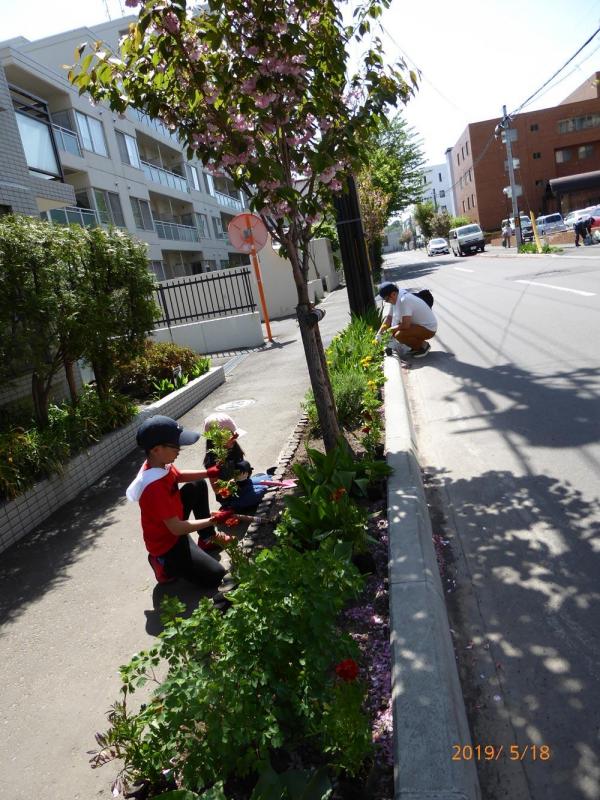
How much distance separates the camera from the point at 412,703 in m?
2.09

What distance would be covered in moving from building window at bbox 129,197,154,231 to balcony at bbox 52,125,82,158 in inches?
190

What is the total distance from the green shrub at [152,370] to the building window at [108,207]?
16047 mm

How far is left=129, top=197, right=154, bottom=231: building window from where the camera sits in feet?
90.9

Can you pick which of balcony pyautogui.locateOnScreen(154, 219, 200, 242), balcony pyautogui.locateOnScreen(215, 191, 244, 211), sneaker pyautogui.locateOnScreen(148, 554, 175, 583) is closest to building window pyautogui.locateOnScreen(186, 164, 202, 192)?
balcony pyautogui.locateOnScreen(215, 191, 244, 211)

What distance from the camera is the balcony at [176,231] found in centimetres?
3056

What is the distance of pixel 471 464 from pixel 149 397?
611 centimetres

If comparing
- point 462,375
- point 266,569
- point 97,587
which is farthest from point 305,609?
point 462,375

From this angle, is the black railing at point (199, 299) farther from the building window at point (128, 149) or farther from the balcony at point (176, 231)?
the balcony at point (176, 231)

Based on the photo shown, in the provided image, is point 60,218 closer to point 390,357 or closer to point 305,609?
point 390,357

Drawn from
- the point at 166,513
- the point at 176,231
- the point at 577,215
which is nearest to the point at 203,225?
the point at 176,231

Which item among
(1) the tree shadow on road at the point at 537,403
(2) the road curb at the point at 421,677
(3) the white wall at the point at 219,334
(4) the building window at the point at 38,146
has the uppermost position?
(4) the building window at the point at 38,146

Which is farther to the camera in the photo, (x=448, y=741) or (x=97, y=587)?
(x=97, y=587)

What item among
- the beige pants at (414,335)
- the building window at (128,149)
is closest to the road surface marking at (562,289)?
the beige pants at (414,335)

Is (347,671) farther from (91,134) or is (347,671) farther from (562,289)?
(91,134)
